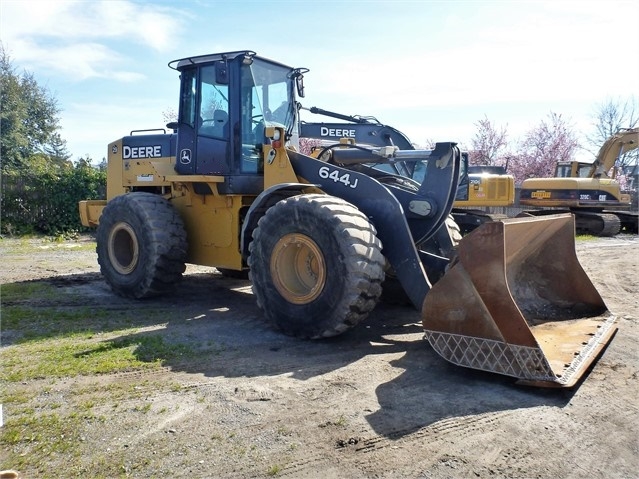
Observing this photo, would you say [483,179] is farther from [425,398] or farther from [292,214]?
[425,398]

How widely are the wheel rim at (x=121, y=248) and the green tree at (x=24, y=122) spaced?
20401mm

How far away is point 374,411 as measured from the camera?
3.70m

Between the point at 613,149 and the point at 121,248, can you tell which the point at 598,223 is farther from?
the point at 121,248

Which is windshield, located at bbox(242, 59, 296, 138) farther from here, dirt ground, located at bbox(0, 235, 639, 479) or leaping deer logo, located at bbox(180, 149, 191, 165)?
dirt ground, located at bbox(0, 235, 639, 479)

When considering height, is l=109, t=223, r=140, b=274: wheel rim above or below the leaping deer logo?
below

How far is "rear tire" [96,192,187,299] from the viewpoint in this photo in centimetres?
701

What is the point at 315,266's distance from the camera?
5578mm

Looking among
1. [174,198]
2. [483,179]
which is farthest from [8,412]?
[483,179]

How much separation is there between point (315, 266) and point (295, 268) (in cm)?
21

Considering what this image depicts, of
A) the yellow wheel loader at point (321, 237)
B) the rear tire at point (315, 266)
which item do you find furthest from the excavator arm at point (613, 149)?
the rear tire at point (315, 266)

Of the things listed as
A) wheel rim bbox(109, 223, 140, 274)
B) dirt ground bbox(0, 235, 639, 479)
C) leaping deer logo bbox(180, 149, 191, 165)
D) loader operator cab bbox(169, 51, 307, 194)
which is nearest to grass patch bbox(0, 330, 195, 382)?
dirt ground bbox(0, 235, 639, 479)

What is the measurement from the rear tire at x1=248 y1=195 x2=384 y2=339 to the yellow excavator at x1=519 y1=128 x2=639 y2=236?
14.7 m

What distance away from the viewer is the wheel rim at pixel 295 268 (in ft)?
17.5

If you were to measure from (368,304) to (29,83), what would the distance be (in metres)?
32.5
